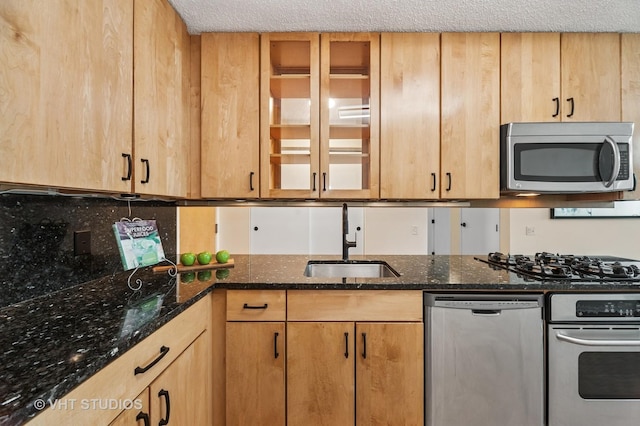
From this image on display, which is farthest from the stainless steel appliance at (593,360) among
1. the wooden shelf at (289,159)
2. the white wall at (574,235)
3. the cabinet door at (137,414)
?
the white wall at (574,235)

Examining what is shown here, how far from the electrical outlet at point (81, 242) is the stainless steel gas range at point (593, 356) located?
2.09 metres

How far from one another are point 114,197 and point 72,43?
80 centimetres

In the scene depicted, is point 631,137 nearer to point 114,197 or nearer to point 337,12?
point 337,12

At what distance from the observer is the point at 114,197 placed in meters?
1.58

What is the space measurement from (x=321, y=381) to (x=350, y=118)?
1454mm

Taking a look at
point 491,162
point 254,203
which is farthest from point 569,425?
point 254,203

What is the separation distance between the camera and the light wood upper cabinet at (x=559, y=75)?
1868 mm

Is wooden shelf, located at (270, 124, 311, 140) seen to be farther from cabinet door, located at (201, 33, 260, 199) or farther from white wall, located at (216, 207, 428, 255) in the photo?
white wall, located at (216, 207, 428, 255)

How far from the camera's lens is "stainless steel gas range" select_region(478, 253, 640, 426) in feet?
4.67

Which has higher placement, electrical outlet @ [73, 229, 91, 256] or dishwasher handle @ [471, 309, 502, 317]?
electrical outlet @ [73, 229, 91, 256]

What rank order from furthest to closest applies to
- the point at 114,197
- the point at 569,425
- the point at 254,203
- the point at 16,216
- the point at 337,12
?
the point at 254,203, the point at 337,12, the point at 114,197, the point at 569,425, the point at 16,216

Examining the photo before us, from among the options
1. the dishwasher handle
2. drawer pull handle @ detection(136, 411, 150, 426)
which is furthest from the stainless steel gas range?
drawer pull handle @ detection(136, 411, 150, 426)

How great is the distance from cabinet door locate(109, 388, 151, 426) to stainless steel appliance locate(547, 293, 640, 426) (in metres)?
1.64

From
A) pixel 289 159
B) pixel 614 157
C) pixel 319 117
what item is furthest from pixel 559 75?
pixel 289 159
